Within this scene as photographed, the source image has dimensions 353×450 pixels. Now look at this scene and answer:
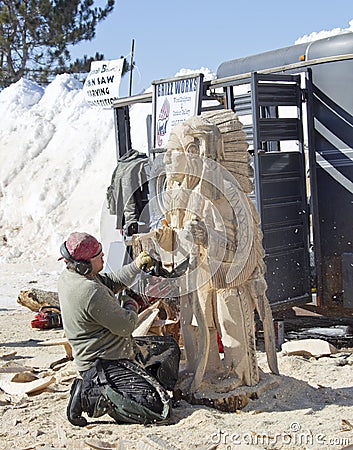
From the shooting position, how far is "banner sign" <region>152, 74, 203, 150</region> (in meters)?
8.27

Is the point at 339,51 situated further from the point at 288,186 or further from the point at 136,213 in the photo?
the point at 136,213

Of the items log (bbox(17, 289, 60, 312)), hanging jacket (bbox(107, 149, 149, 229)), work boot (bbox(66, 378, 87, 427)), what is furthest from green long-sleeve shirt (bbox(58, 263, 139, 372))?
hanging jacket (bbox(107, 149, 149, 229))

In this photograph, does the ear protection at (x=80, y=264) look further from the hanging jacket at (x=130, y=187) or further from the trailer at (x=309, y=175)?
the hanging jacket at (x=130, y=187)

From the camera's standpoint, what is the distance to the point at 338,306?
7570 mm

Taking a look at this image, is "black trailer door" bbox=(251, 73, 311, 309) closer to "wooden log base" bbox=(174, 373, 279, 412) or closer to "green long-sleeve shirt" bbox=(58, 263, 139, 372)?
"wooden log base" bbox=(174, 373, 279, 412)

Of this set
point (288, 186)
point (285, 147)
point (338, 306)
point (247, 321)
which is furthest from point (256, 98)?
point (285, 147)

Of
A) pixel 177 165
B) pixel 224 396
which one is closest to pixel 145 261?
pixel 177 165

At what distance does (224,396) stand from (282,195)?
2950mm

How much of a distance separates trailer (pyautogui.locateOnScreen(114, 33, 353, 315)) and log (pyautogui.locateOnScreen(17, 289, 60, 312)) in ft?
11.2

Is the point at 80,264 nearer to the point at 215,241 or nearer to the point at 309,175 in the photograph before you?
the point at 215,241

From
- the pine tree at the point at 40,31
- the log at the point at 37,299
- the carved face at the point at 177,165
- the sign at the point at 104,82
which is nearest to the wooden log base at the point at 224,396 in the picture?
the carved face at the point at 177,165

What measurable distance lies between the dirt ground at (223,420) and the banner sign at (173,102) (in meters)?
3.20

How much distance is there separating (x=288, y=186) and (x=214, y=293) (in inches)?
104

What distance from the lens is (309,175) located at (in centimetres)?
756
